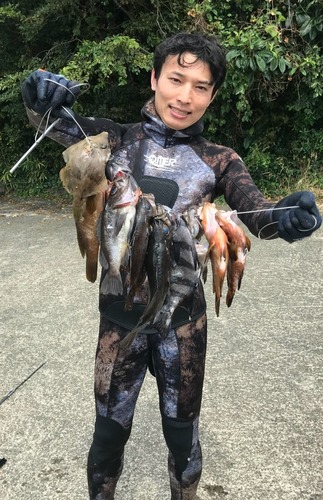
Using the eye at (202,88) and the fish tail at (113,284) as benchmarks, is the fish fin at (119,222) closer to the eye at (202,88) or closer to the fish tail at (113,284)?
the fish tail at (113,284)

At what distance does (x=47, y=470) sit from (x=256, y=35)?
6480 mm

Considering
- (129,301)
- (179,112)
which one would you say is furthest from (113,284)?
(179,112)

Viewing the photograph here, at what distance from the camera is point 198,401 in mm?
2398

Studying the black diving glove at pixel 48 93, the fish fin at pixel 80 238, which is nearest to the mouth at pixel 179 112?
the black diving glove at pixel 48 93

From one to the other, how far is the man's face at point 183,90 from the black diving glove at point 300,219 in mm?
618

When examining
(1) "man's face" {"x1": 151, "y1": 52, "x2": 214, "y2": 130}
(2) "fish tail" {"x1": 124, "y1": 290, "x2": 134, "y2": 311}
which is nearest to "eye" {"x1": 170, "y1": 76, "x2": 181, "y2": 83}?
(1) "man's face" {"x1": 151, "y1": 52, "x2": 214, "y2": 130}

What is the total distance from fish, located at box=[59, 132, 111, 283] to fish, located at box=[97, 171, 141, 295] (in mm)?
53

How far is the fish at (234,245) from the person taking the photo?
2.07 m

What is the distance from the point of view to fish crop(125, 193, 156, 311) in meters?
1.93

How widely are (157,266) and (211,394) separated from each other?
6.70ft

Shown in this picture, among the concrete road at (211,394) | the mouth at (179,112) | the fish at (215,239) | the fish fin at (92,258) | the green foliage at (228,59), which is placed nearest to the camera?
the fish at (215,239)

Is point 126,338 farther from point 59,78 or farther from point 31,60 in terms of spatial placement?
point 31,60

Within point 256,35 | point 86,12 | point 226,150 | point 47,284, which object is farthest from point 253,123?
point 226,150

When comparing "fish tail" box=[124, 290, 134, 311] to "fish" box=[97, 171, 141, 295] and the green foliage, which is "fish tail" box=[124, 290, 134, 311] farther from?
the green foliage
